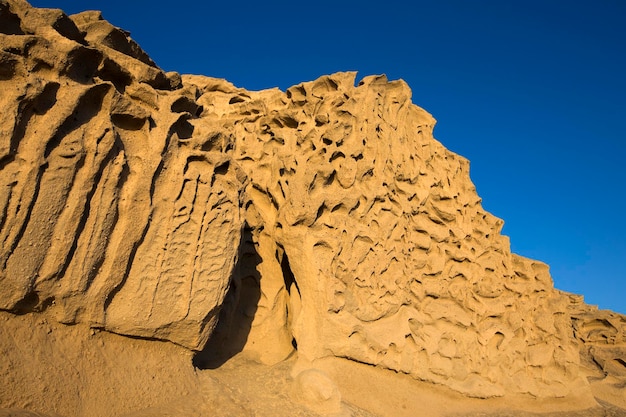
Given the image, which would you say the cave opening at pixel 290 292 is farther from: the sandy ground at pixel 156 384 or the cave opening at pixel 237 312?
the sandy ground at pixel 156 384

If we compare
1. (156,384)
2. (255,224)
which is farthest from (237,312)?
(156,384)

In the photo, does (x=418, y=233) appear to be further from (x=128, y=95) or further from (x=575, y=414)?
(x=128, y=95)

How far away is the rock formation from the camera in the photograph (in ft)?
13.3

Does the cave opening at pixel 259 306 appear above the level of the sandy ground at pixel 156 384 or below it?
above

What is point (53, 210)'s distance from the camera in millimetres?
3996

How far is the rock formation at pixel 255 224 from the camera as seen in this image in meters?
4.05

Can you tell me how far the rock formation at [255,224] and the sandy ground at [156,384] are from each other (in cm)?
17

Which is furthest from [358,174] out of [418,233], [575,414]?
[575,414]

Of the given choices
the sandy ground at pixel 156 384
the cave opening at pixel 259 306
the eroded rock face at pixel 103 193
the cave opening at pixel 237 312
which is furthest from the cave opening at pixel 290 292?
the eroded rock face at pixel 103 193

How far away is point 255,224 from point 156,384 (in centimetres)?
308

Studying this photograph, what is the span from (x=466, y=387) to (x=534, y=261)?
10.6ft

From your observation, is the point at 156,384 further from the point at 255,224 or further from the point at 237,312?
the point at 255,224

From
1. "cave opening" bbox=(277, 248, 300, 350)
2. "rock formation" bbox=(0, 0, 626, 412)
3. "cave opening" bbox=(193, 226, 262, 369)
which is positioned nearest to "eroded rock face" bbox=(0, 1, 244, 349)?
"rock formation" bbox=(0, 0, 626, 412)

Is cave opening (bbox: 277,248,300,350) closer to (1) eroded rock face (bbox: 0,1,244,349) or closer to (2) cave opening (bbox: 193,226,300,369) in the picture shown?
(2) cave opening (bbox: 193,226,300,369)
